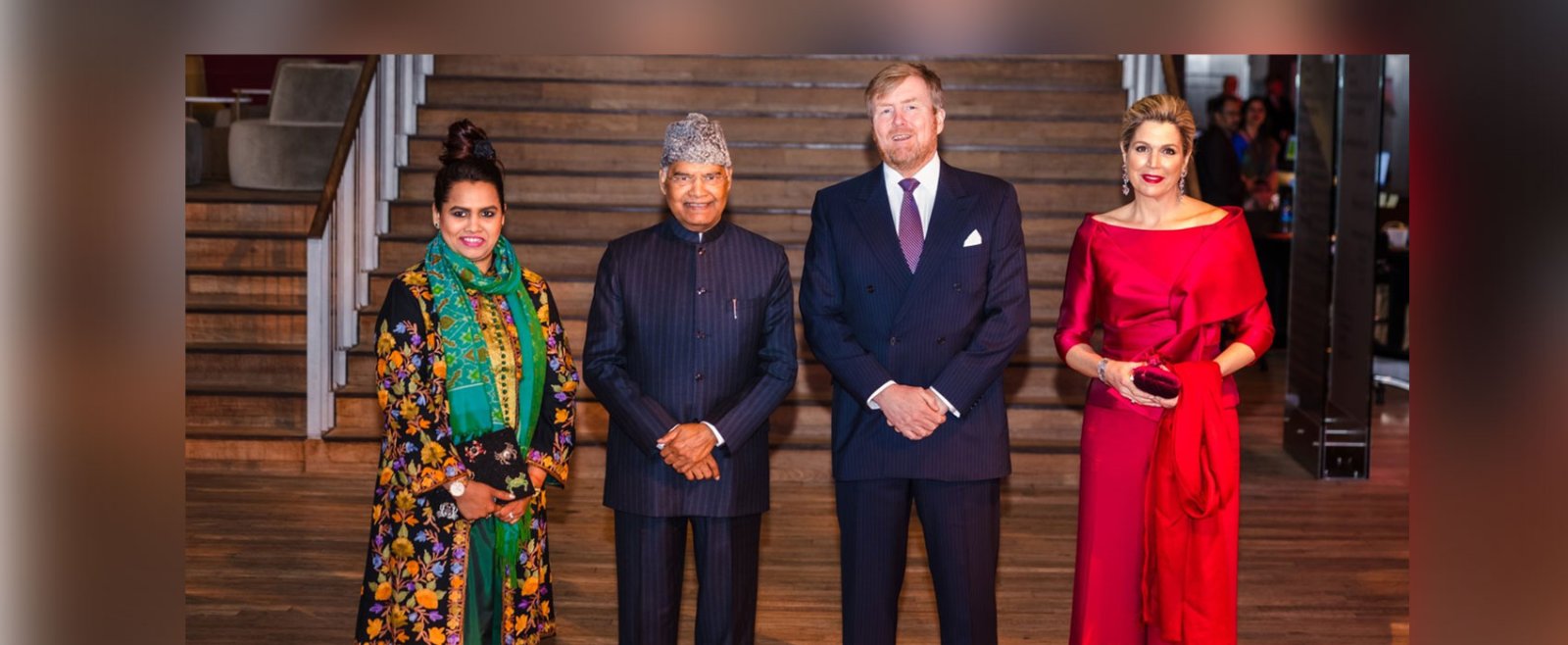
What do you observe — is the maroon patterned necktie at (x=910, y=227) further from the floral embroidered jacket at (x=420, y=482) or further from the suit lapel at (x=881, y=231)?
the floral embroidered jacket at (x=420, y=482)

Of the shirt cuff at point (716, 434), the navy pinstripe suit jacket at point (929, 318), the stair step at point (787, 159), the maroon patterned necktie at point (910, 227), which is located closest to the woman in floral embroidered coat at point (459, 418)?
the shirt cuff at point (716, 434)

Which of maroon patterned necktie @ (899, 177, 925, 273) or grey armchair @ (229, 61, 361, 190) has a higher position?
grey armchair @ (229, 61, 361, 190)

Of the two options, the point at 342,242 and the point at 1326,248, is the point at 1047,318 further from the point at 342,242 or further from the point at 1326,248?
the point at 342,242

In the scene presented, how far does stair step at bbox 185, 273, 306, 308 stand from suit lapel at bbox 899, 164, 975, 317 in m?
4.75

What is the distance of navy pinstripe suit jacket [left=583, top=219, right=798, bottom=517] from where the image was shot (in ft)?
11.8

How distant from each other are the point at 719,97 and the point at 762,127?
15.1 inches

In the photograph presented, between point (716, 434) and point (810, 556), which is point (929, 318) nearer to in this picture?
point (716, 434)

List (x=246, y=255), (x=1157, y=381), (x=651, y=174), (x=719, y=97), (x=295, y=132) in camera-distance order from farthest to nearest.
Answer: (x=295, y=132) < (x=719, y=97) < (x=651, y=174) < (x=246, y=255) < (x=1157, y=381)

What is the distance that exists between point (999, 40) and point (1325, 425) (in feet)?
14.8

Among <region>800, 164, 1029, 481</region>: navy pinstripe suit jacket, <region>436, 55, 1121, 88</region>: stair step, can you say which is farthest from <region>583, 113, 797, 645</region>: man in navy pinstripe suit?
<region>436, 55, 1121, 88</region>: stair step

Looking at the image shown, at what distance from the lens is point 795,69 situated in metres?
9.05

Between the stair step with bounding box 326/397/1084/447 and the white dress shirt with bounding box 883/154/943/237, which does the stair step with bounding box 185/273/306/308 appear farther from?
the white dress shirt with bounding box 883/154/943/237

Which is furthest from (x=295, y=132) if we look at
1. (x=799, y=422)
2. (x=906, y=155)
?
(x=906, y=155)
